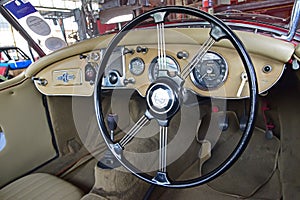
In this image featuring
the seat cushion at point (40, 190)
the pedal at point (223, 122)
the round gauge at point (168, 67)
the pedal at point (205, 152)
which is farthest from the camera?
the pedal at point (205, 152)

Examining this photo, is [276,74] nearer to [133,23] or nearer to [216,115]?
[133,23]

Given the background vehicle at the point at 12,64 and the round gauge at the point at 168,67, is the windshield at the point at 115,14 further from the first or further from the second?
the round gauge at the point at 168,67

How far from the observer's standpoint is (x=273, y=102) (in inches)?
55.2

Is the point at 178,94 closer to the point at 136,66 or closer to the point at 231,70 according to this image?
the point at 231,70

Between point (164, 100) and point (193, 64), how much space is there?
149 mm

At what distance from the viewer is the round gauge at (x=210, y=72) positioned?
2.83 ft

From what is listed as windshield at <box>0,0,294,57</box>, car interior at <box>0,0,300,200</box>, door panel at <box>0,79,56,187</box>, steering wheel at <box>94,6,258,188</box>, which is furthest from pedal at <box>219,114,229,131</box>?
door panel at <box>0,79,56,187</box>

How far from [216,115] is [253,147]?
12.9 inches

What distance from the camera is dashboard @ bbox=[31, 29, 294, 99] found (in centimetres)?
78

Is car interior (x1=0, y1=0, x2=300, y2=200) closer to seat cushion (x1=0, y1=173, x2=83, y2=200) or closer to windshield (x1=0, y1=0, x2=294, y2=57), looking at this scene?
seat cushion (x1=0, y1=173, x2=83, y2=200)

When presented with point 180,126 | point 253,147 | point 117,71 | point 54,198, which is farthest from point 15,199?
point 253,147

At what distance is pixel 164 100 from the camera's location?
0.79 m

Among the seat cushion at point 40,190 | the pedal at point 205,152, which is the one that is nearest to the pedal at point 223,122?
the pedal at point 205,152

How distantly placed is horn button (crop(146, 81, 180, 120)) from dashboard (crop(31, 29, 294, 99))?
0.06m
